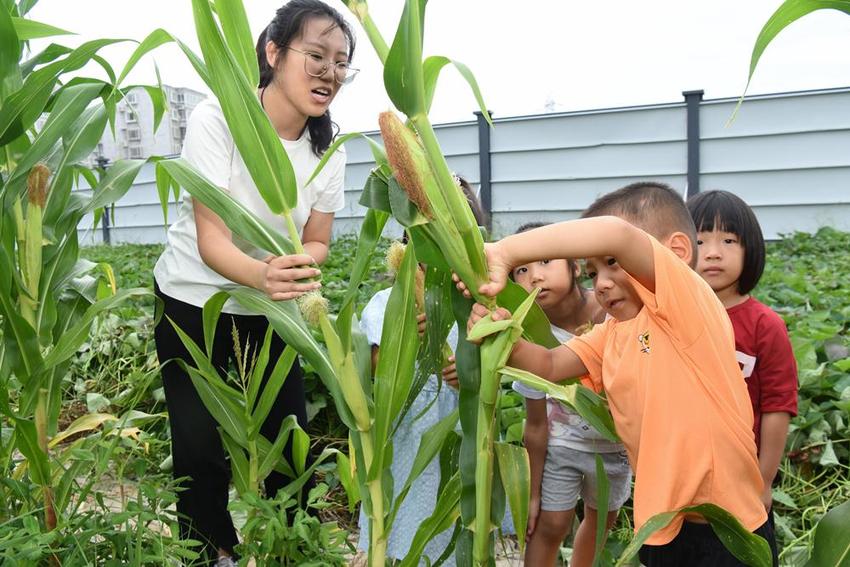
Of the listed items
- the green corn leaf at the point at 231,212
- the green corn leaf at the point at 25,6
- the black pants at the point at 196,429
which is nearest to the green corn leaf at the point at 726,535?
the green corn leaf at the point at 231,212

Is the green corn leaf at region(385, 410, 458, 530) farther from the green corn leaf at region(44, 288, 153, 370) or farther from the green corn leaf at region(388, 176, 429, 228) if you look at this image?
the green corn leaf at region(44, 288, 153, 370)

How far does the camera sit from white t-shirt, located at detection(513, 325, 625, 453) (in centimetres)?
177

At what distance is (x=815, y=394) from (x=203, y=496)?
178 cm

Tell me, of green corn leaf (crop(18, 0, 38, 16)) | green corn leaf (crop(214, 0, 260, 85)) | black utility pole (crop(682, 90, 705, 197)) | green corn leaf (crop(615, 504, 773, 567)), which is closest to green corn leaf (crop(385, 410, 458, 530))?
green corn leaf (crop(615, 504, 773, 567))

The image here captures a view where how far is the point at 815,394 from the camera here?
235cm

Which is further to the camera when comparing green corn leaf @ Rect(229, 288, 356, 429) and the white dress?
the white dress

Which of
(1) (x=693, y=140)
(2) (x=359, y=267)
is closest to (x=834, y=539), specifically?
(2) (x=359, y=267)

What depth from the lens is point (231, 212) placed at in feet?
4.73

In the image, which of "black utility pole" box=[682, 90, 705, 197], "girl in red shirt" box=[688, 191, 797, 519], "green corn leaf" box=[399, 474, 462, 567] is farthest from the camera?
"black utility pole" box=[682, 90, 705, 197]

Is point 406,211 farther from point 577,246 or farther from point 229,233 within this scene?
point 229,233

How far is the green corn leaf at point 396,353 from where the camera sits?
136 cm

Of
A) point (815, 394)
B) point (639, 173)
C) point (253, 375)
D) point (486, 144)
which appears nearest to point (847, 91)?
point (639, 173)

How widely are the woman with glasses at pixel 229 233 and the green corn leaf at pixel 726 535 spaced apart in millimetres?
817

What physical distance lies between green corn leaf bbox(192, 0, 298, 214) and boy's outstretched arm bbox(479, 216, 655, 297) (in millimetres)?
446
